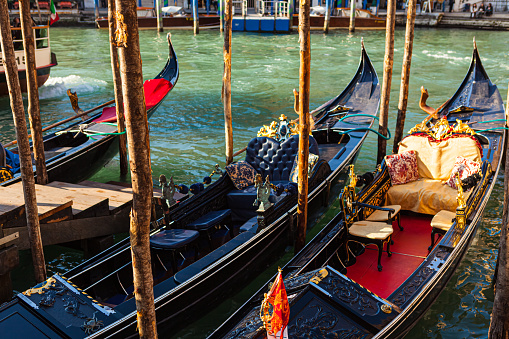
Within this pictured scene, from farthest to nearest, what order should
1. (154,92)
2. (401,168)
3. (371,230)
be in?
(154,92) → (401,168) → (371,230)

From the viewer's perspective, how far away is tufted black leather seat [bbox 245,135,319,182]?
4.94 metres

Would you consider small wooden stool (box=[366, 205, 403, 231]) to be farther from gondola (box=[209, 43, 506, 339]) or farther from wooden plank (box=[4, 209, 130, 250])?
wooden plank (box=[4, 209, 130, 250])

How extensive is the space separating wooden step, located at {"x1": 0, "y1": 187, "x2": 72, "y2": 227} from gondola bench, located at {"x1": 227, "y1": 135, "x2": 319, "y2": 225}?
1414 mm

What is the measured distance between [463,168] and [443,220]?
0.68 metres

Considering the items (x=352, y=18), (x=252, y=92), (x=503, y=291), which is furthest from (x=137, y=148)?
(x=352, y=18)

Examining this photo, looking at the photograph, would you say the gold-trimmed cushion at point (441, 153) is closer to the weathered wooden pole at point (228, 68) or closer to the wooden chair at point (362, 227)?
the wooden chair at point (362, 227)

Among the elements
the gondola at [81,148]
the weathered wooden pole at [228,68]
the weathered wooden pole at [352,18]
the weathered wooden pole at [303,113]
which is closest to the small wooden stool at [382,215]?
the weathered wooden pole at [303,113]

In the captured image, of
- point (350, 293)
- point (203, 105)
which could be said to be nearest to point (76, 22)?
point (203, 105)

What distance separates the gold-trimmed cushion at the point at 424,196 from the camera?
4480 millimetres

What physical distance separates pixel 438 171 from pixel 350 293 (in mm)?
2384

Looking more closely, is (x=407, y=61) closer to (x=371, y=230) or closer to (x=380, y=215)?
(x=380, y=215)

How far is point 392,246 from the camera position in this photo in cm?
423

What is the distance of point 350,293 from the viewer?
2.87 meters

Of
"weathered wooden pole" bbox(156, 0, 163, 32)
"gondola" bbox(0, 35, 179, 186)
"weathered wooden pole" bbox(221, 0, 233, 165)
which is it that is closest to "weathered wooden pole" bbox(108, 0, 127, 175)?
"gondola" bbox(0, 35, 179, 186)
